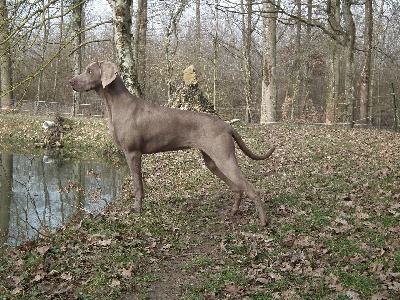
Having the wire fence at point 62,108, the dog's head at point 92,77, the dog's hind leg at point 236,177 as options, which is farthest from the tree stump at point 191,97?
the wire fence at point 62,108

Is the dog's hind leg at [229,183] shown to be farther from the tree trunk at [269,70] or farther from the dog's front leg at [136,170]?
the tree trunk at [269,70]

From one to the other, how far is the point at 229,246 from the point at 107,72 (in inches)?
120

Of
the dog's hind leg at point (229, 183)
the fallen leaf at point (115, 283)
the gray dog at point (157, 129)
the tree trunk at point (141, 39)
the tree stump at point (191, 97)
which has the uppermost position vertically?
the tree trunk at point (141, 39)

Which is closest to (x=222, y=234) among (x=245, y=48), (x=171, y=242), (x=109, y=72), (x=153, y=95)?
(x=171, y=242)

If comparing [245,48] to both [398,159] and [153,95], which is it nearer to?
[153,95]

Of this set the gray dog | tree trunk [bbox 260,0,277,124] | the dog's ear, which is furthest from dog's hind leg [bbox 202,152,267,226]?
tree trunk [bbox 260,0,277,124]

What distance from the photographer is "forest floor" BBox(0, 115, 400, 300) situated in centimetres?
451

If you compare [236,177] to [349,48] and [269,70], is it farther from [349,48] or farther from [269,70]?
[269,70]

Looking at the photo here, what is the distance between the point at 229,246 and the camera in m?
5.72

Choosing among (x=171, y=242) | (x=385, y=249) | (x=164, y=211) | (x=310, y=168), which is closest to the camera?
(x=385, y=249)

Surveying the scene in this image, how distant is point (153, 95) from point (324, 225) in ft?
78.5

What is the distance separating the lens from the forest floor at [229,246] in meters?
4.51

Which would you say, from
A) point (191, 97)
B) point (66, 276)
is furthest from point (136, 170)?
point (191, 97)

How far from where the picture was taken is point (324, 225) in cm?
624
